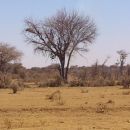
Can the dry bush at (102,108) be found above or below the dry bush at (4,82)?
below

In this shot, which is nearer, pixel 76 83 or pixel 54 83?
pixel 76 83

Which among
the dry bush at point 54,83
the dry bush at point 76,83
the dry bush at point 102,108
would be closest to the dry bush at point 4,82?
the dry bush at point 54,83

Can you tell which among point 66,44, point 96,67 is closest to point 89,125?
point 66,44

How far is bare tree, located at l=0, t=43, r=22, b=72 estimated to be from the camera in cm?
6284

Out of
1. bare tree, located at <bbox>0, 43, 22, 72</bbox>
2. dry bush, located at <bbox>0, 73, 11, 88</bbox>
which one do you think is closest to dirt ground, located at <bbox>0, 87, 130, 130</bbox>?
dry bush, located at <bbox>0, 73, 11, 88</bbox>

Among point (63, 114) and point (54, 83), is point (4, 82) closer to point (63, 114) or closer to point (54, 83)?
point (54, 83)

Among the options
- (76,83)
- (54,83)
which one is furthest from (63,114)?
(54,83)

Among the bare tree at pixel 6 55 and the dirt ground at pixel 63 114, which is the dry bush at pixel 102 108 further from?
the bare tree at pixel 6 55

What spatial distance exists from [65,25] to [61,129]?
32850mm

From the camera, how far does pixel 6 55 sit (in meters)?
63.8

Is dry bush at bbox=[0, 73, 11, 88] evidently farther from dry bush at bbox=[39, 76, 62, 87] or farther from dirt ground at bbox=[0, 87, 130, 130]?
dirt ground at bbox=[0, 87, 130, 130]

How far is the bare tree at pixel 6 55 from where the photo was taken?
6284cm

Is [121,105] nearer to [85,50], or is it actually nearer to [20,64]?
[85,50]

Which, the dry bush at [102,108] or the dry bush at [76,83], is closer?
the dry bush at [102,108]
